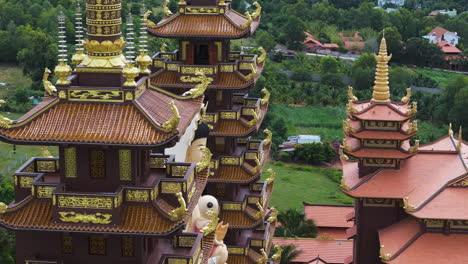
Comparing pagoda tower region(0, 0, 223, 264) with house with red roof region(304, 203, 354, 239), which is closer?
pagoda tower region(0, 0, 223, 264)

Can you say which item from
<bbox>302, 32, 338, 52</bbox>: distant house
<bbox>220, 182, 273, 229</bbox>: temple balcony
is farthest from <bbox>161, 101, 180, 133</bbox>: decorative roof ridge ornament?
<bbox>302, 32, 338, 52</bbox>: distant house

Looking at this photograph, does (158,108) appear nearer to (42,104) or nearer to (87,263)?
(42,104)

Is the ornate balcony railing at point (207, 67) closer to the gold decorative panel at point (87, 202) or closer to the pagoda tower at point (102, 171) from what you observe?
the pagoda tower at point (102, 171)

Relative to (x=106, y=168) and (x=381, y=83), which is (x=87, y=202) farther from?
(x=381, y=83)

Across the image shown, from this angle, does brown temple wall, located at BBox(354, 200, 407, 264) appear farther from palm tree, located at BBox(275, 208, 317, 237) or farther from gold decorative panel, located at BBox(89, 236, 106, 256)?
gold decorative panel, located at BBox(89, 236, 106, 256)

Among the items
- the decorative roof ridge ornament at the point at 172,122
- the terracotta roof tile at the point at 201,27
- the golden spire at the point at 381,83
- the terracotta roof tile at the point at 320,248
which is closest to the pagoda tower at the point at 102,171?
the decorative roof ridge ornament at the point at 172,122
